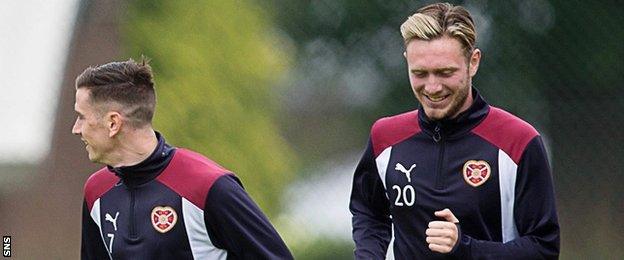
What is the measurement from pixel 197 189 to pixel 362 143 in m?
Answer: 4.05

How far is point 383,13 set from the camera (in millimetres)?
8094

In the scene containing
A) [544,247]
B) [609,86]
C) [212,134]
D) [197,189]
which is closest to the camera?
[544,247]

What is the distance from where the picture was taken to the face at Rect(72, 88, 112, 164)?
4082 millimetres

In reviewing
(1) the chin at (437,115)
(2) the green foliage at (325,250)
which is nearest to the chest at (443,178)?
(1) the chin at (437,115)

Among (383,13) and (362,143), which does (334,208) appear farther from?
(383,13)

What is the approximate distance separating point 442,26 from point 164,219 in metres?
1.05

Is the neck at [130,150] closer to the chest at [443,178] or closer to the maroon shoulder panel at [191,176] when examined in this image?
the maroon shoulder panel at [191,176]

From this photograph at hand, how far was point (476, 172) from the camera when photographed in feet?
12.3

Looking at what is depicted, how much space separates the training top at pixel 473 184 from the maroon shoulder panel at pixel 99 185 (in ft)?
2.82

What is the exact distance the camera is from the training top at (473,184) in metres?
3.67

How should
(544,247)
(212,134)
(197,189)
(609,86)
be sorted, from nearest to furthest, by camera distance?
1. (544,247)
2. (197,189)
3. (609,86)
4. (212,134)

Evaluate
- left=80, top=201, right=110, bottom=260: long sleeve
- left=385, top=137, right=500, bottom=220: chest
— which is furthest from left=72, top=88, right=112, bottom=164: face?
left=385, top=137, right=500, bottom=220: chest

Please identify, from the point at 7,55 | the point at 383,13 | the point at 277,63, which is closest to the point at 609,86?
the point at 383,13

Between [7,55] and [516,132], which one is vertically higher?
[7,55]
